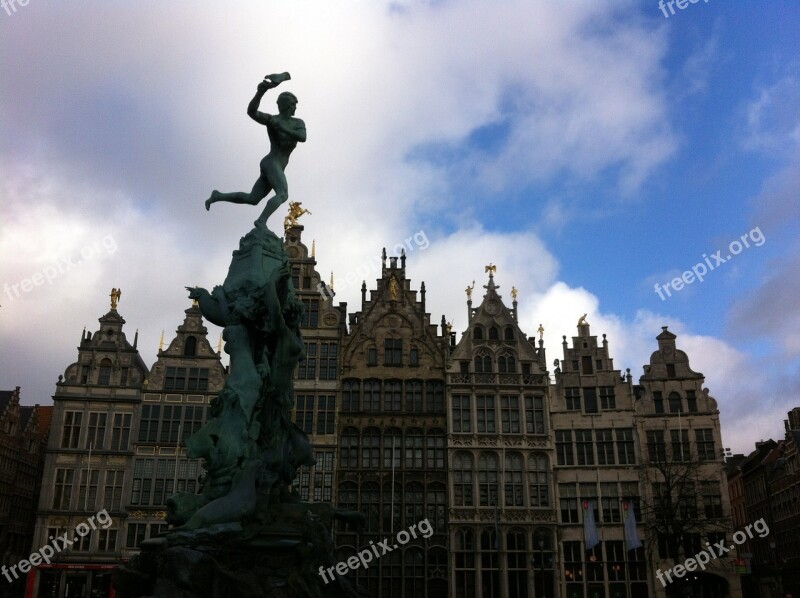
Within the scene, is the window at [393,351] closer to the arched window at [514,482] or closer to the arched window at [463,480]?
the arched window at [463,480]

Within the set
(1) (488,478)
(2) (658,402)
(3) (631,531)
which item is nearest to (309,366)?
(1) (488,478)

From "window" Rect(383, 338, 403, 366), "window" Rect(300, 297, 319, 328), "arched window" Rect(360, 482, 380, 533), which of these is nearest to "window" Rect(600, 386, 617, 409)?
"window" Rect(383, 338, 403, 366)

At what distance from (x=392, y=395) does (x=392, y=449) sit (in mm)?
3249

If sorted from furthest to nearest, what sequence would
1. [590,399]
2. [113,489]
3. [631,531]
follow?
[590,399], [113,489], [631,531]

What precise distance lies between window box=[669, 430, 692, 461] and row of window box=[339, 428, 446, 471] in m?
13.2

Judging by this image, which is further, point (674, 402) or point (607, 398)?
point (607, 398)

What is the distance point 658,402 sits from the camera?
4266 centimetres

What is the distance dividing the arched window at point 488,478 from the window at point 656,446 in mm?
8797

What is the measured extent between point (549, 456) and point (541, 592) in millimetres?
7314

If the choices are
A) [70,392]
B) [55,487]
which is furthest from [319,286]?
[55,487]

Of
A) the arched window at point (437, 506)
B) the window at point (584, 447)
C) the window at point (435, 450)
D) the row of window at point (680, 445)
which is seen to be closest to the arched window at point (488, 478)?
the arched window at point (437, 506)

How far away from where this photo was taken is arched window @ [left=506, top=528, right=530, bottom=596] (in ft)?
127

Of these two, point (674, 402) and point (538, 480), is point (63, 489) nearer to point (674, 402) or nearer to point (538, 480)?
point (538, 480)

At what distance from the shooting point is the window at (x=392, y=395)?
138 feet
